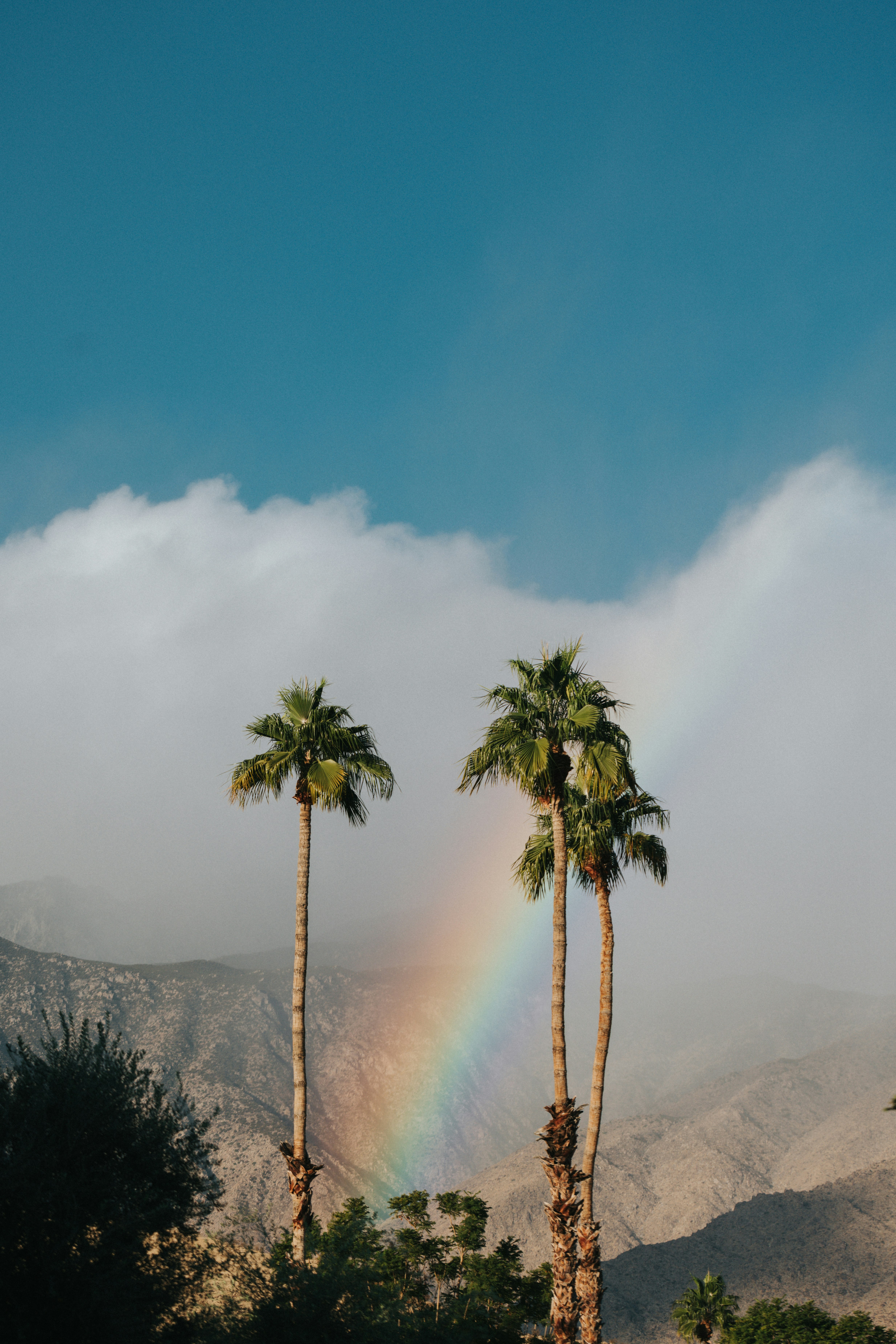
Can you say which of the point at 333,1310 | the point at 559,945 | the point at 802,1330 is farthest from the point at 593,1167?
the point at 802,1330

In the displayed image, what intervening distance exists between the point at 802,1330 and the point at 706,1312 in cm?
599

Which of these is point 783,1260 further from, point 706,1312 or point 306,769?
point 306,769

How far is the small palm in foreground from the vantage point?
51094 mm

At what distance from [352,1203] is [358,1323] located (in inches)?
1974

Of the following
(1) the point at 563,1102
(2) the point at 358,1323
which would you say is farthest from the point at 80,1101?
(1) the point at 563,1102

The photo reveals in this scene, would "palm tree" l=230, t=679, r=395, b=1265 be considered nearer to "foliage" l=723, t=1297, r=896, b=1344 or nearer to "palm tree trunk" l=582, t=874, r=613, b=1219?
"palm tree trunk" l=582, t=874, r=613, b=1219

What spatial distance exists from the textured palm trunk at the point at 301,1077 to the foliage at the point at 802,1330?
124 feet

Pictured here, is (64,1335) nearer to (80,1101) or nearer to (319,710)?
(80,1101)

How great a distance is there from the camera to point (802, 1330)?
47375mm

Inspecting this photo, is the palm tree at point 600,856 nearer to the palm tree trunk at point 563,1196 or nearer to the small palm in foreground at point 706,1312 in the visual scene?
the palm tree trunk at point 563,1196

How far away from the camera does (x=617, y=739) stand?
70.1 feet

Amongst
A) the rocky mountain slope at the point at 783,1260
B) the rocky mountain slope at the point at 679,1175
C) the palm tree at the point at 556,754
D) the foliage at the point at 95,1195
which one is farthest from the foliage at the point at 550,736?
the rocky mountain slope at the point at 679,1175

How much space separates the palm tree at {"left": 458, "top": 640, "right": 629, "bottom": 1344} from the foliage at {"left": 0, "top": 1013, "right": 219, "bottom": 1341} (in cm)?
753

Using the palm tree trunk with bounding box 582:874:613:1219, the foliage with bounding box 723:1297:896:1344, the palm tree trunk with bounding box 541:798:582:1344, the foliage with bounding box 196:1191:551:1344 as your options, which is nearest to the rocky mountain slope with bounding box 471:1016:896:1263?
the foliage with bounding box 723:1297:896:1344
